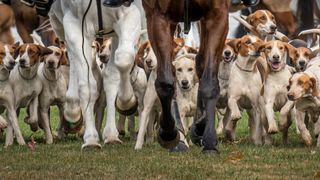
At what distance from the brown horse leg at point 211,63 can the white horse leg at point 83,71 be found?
6.50ft

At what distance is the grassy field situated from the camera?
8977 mm

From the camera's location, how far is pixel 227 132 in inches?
537

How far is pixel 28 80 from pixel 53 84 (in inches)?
16.8

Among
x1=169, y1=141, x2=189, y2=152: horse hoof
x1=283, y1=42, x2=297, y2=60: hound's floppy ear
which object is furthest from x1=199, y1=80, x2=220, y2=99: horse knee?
x1=283, y1=42, x2=297, y2=60: hound's floppy ear

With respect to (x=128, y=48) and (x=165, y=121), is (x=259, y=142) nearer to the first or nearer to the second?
(x=128, y=48)

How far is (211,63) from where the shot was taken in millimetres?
9719

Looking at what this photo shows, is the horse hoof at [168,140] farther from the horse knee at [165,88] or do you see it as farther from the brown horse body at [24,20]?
the brown horse body at [24,20]

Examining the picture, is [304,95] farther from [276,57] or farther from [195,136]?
[195,136]

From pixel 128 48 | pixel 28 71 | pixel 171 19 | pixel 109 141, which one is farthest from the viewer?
pixel 28 71

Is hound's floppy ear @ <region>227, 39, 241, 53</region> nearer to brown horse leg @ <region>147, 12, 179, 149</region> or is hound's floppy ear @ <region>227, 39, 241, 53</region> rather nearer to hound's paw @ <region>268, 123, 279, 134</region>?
hound's paw @ <region>268, 123, 279, 134</region>

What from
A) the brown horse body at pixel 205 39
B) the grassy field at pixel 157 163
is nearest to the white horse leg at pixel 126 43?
the grassy field at pixel 157 163

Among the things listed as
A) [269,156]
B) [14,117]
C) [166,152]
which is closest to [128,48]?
[166,152]

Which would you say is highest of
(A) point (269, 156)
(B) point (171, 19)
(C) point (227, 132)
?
(B) point (171, 19)

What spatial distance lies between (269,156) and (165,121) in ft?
3.39
